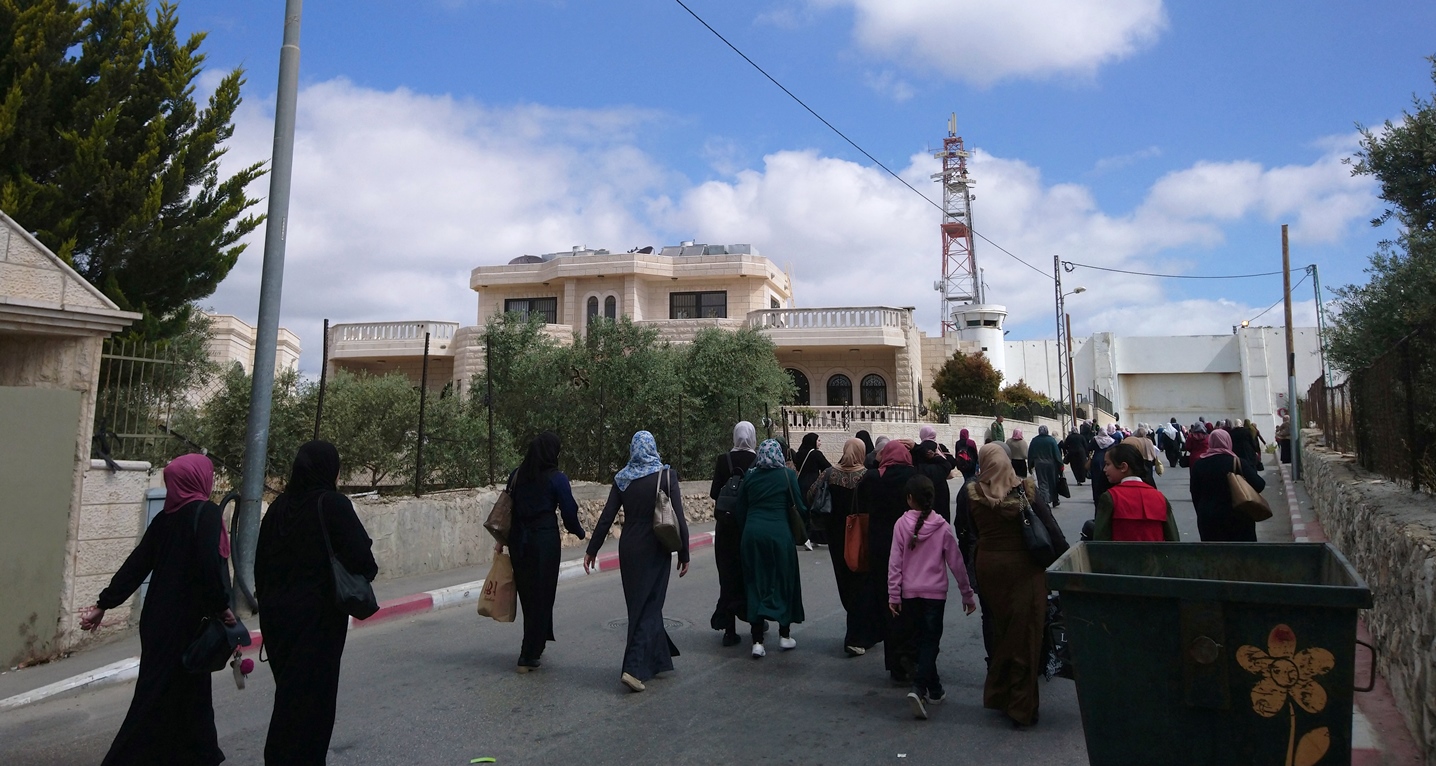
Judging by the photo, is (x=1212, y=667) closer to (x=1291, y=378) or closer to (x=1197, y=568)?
(x=1197, y=568)

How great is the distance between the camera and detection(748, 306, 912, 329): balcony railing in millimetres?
31828

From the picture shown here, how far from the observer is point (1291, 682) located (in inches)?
118

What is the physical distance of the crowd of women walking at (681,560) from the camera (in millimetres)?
4086

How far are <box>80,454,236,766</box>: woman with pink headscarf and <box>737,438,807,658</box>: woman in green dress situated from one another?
12.0 feet

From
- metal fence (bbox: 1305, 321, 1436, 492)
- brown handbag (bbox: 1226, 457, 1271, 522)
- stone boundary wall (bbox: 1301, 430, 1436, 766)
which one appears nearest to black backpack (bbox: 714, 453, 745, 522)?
brown handbag (bbox: 1226, 457, 1271, 522)

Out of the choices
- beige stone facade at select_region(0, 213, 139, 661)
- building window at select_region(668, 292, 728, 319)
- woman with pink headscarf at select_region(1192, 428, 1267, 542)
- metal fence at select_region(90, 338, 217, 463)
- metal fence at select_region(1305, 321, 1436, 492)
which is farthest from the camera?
building window at select_region(668, 292, 728, 319)

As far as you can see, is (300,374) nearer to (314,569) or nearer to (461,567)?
(461,567)

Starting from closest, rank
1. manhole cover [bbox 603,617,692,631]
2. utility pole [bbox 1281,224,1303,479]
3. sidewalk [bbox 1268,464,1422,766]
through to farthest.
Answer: sidewalk [bbox 1268,464,1422,766], manhole cover [bbox 603,617,692,631], utility pole [bbox 1281,224,1303,479]

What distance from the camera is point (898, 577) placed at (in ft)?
18.2

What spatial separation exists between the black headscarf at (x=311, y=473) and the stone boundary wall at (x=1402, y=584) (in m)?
5.02

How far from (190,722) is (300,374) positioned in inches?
465

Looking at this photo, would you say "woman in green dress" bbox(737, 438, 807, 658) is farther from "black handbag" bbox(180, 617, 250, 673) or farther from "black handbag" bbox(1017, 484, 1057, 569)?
"black handbag" bbox(180, 617, 250, 673)

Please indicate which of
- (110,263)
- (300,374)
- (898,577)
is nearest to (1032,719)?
(898,577)

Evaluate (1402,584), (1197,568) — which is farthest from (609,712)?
(1402,584)
